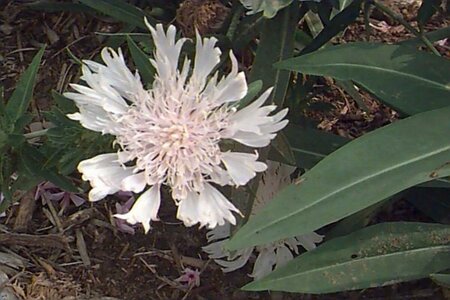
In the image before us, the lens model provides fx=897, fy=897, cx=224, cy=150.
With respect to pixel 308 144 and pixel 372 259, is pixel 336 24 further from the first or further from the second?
pixel 372 259

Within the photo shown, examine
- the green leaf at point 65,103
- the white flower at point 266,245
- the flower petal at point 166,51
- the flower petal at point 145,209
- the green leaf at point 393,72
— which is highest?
the flower petal at point 166,51

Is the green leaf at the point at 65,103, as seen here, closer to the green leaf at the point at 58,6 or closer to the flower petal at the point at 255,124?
the flower petal at the point at 255,124

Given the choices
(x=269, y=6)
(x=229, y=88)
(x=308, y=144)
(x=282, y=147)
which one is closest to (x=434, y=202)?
(x=308, y=144)

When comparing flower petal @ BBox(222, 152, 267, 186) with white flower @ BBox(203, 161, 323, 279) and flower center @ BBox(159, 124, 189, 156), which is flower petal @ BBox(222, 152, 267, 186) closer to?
flower center @ BBox(159, 124, 189, 156)

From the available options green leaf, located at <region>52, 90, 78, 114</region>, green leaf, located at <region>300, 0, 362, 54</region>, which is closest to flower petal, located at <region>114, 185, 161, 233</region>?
green leaf, located at <region>52, 90, 78, 114</region>

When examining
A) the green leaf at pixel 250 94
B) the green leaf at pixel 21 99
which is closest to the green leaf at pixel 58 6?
the green leaf at pixel 21 99
